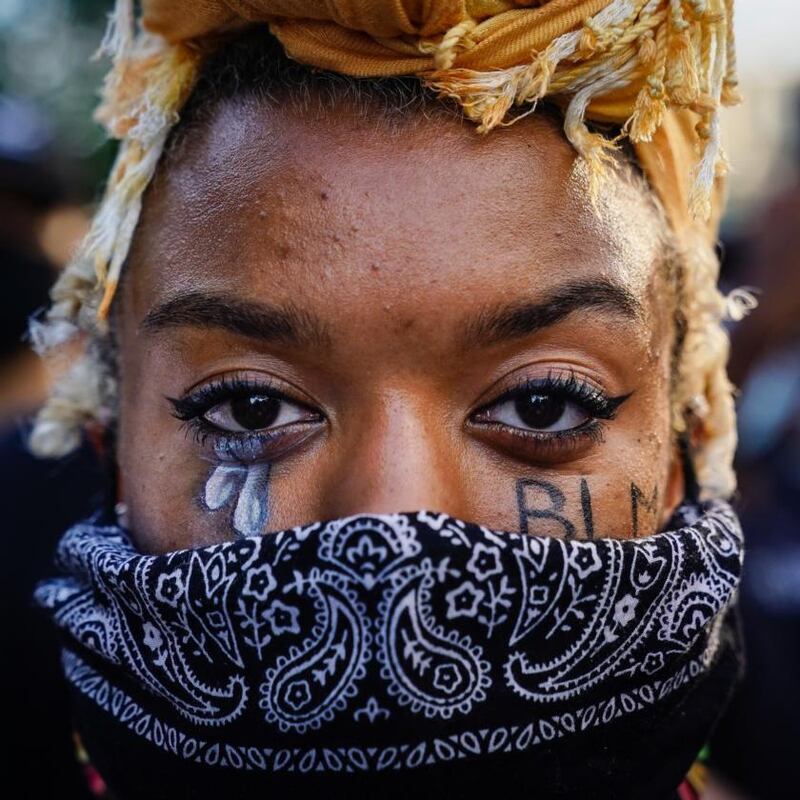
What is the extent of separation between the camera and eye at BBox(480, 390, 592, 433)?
66.1 inches

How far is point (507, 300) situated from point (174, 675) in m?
0.86

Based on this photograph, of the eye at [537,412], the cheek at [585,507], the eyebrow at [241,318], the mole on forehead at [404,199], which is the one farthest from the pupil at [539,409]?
the eyebrow at [241,318]

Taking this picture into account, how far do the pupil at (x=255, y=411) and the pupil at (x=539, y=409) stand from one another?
17.8 inches

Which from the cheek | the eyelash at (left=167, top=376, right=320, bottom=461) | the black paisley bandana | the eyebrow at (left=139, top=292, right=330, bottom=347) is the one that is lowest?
the black paisley bandana

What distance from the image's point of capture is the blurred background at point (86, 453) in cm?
262

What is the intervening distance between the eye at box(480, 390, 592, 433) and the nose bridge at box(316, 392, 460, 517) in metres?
0.12

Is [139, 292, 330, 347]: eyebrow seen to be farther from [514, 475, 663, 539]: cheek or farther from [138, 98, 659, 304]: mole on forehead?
[514, 475, 663, 539]: cheek

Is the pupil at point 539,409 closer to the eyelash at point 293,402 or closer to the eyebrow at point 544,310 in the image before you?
the eyelash at point 293,402

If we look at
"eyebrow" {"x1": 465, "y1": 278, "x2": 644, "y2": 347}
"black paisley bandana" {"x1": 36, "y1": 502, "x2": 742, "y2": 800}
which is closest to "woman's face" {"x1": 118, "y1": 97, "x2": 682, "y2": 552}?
"eyebrow" {"x1": 465, "y1": 278, "x2": 644, "y2": 347}

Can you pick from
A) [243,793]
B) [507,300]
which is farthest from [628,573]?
[243,793]

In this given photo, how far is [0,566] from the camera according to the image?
2.71 m

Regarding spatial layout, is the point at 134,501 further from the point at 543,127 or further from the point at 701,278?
the point at 701,278

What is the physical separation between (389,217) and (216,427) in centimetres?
52

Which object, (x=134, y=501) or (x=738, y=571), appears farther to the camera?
(x=134, y=501)
